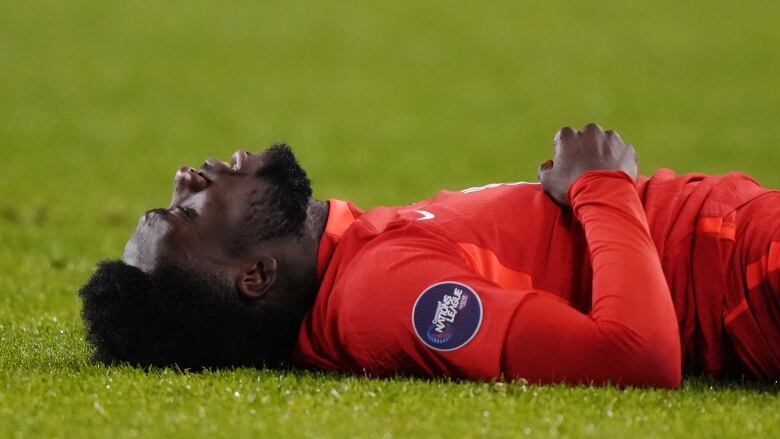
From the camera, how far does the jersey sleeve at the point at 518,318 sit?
233 inches

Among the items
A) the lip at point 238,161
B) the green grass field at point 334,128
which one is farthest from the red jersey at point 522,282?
the lip at point 238,161

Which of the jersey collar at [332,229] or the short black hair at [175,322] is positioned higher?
the jersey collar at [332,229]

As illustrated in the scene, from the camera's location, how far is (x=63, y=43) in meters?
27.2

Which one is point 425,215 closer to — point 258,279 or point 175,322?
point 258,279

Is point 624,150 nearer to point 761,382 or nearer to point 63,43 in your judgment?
point 761,382

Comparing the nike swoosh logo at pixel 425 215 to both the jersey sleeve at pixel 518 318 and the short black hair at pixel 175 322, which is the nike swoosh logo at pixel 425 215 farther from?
the short black hair at pixel 175 322

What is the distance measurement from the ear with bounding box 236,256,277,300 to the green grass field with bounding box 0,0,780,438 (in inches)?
15.0

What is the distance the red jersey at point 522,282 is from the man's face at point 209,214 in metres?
0.38

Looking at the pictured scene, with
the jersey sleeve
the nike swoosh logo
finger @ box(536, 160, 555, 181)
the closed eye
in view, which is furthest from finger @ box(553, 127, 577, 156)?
the closed eye

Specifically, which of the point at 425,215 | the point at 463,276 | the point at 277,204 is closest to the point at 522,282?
the point at 463,276

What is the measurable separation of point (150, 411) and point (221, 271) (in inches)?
34.7

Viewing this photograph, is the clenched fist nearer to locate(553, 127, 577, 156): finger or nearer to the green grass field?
locate(553, 127, 577, 156): finger

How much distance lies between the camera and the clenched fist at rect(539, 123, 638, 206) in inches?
256

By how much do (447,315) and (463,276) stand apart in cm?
20
